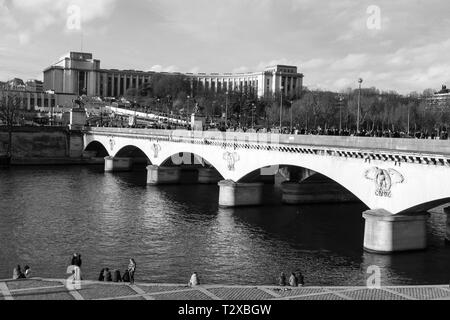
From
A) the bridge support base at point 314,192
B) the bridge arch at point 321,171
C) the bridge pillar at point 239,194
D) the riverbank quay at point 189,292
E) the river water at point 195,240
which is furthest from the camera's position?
the bridge support base at point 314,192

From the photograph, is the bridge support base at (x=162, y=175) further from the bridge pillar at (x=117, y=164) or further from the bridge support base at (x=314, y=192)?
the bridge support base at (x=314, y=192)

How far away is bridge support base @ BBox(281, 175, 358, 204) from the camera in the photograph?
51438mm

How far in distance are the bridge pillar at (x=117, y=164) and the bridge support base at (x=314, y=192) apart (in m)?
36.2

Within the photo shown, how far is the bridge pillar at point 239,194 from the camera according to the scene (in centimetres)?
4888

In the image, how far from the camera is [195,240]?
36.4m

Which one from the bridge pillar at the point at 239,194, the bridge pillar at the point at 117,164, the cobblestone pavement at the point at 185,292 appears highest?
the bridge pillar at the point at 117,164

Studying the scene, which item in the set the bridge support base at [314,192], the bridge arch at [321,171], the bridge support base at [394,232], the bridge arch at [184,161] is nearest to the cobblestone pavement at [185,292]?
the bridge support base at [394,232]

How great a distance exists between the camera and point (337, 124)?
10331 centimetres

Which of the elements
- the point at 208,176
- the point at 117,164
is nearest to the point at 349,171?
the point at 208,176

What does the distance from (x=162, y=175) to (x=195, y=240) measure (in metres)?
31.0

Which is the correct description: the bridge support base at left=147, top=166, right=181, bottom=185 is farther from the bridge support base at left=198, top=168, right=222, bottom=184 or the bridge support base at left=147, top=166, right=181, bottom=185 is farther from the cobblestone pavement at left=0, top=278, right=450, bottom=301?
the cobblestone pavement at left=0, top=278, right=450, bottom=301

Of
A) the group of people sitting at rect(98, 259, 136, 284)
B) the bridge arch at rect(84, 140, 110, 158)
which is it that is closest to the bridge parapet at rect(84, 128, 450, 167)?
the group of people sitting at rect(98, 259, 136, 284)

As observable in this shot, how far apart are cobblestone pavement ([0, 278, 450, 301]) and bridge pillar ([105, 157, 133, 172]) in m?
61.5
